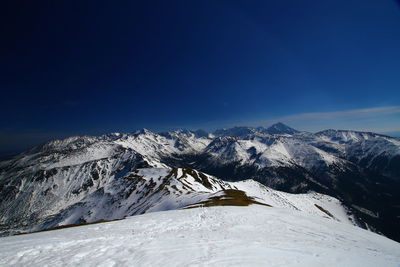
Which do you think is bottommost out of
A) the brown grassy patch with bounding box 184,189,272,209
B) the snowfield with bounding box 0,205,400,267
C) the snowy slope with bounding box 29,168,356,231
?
the snowy slope with bounding box 29,168,356,231

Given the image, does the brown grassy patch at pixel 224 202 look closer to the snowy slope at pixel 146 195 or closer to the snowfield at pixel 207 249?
the snowfield at pixel 207 249

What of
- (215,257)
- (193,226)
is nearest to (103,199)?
(193,226)

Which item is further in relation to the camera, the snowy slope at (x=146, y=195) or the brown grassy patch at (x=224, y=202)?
the snowy slope at (x=146, y=195)

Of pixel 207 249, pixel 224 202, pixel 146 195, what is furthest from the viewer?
pixel 146 195

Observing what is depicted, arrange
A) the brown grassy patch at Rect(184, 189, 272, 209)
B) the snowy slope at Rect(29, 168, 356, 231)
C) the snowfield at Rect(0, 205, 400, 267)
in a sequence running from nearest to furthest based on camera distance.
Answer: the snowfield at Rect(0, 205, 400, 267), the brown grassy patch at Rect(184, 189, 272, 209), the snowy slope at Rect(29, 168, 356, 231)

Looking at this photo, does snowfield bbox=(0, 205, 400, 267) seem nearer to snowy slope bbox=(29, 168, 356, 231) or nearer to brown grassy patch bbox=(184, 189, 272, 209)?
brown grassy patch bbox=(184, 189, 272, 209)

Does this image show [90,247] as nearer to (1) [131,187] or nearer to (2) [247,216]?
(2) [247,216]

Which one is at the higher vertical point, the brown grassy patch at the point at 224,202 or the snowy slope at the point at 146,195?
the brown grassy patch at the point at 224,202

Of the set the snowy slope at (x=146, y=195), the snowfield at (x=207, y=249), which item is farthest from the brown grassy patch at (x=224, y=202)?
the snowy slope at (x=146, y=195)

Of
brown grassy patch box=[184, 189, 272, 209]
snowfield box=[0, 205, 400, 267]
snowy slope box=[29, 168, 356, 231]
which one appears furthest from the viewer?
snowy slope box=[29, 168, 356, 231]

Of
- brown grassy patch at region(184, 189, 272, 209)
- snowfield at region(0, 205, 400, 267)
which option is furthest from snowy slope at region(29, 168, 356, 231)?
snowfield at region(0, 205, 400, 267)

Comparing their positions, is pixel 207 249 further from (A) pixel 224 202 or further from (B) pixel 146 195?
(B) pixel 146 195

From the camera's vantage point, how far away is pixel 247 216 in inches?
963

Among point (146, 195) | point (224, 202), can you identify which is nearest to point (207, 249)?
point (224, 202)
